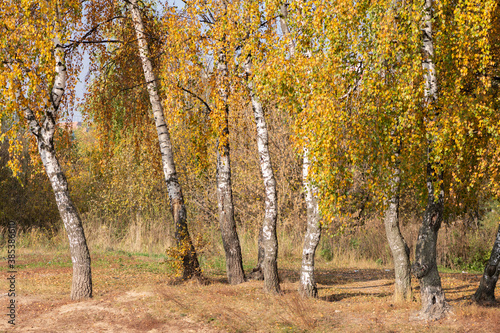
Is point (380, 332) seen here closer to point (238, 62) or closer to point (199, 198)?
point (238, 62)

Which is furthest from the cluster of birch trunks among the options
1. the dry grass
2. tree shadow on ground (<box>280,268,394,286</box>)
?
tree shadow on ground (<box>280,268,394,286</box>)

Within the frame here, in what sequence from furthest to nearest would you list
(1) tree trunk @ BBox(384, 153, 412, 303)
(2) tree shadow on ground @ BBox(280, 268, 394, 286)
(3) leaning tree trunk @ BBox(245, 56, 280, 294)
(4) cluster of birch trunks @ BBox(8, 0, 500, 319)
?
1. (2) tree shadow on ground @ BBox(280, 268, 394, 286)
2. (3) leaning tree trunk @ BBox(245, 56, 280, 294)
3. (1) tree trunk @ BBox(384, 153, 412, 303)
4. (4) cluster of birch trunks @ BBox(8, 0, 500, 319)

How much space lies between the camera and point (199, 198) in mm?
18844

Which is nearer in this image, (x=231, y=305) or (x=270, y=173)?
(x=231, y=305)

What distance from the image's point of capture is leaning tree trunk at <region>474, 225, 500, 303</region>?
27.7ft

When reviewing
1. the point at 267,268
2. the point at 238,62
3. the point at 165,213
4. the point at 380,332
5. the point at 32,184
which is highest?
the point at 238,62

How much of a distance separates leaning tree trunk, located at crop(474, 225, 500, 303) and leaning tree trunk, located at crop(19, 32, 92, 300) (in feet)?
24.2

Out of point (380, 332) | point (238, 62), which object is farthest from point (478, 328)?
point (238, 62)

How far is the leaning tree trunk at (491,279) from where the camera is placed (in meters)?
8.43

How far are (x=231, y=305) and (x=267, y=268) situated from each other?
125 cm

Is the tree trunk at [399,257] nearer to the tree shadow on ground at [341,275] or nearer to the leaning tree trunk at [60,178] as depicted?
the tree shadow on ground at [341,275]

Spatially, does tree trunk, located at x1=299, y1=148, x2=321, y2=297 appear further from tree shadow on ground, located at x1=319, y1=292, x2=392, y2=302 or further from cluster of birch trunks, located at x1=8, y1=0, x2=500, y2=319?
tree shadow on ground, located at x1=319, y1=292, x2=392, y2=302

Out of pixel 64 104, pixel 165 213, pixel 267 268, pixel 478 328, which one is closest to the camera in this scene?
pixel 478 328

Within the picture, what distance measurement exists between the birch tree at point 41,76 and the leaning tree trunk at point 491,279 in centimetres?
738
